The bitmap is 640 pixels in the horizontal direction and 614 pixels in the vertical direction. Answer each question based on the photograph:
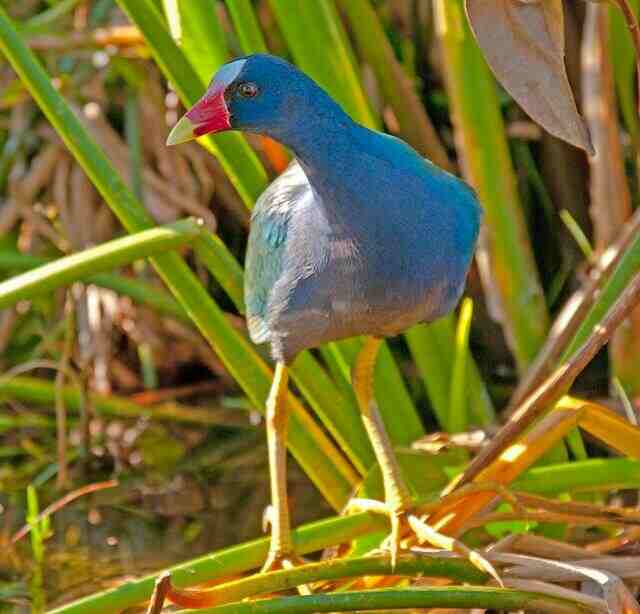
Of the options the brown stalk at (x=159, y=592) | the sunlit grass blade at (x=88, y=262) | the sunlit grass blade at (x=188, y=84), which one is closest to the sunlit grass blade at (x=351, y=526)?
the brown stalk at (x=159, y=592)

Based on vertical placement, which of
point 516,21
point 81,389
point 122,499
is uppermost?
point 516,21

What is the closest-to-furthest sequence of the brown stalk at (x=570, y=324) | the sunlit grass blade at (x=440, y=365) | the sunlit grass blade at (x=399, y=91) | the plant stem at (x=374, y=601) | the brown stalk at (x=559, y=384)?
the plant stem at (x=374, y=601) → the brown stalk at (x=559, y=384) → the brown stalk at (x=570, y=324) → the sunlit grass blade at (x=440, y=365) → the sunlit grass blade at (x=399, y=91)

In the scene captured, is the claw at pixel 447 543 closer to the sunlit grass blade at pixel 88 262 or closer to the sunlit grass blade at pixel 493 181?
the sunlit grass blade at pixel 88 262

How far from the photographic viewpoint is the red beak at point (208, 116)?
154cm

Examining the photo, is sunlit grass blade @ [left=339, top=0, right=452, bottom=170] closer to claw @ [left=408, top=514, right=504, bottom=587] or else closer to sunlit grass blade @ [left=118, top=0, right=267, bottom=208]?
sunlit grass blade @ [left=118, top=0, right=267, bottom=208]

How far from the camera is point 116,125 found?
2943mm

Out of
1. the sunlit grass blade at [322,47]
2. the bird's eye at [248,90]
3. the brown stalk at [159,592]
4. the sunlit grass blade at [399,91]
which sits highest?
the bird's eye at [248,90]

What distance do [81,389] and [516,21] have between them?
1240mm

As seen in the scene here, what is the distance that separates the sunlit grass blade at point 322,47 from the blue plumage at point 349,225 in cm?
36

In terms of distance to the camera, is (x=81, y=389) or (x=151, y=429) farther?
(x=151, y=429)

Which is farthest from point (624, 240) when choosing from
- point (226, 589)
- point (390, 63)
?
point (226, 589)

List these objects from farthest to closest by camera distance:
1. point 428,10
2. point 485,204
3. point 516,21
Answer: point 428,10
point 485,204
point 516,21

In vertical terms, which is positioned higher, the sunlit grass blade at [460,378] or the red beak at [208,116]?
the red beak at [208,116]

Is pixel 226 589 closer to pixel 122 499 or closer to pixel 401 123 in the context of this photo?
Result: pixel 122 499
